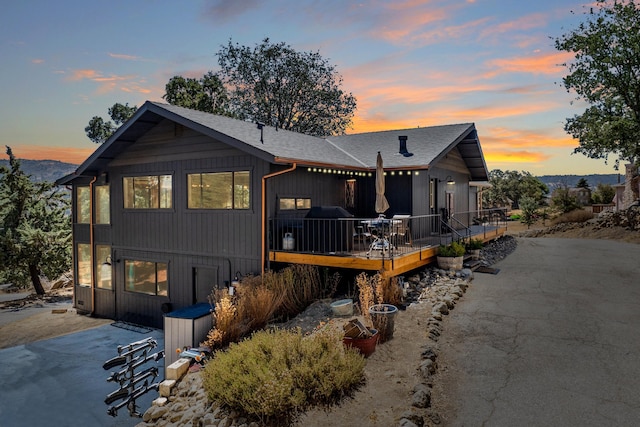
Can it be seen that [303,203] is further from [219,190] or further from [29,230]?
[29,230]

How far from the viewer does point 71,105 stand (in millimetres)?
17609

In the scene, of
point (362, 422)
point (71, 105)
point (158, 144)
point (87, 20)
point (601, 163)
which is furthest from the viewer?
point (601, 163)

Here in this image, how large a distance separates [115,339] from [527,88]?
2089 centimetres

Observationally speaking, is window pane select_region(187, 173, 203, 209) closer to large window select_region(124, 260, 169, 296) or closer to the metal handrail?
large window select_region(124, 260, 169, 296)

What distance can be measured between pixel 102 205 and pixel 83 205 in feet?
4.71

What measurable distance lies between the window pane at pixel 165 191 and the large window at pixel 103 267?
3.39m

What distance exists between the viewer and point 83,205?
14898 millimetres

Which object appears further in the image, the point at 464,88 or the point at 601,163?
the point at 601,163

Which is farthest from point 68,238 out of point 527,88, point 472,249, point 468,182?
point 527,88

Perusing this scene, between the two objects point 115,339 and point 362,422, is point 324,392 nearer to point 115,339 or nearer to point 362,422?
point 362,422

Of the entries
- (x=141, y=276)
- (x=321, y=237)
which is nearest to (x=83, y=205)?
(x=141, y=276)

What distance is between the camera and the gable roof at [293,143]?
34.3 ft

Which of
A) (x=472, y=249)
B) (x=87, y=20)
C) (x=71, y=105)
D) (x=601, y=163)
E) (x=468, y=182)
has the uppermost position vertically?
(x=87, y=20)

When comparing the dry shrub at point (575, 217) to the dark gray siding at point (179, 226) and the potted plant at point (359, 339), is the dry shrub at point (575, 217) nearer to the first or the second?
the dark gray siding at point (179, 226)
